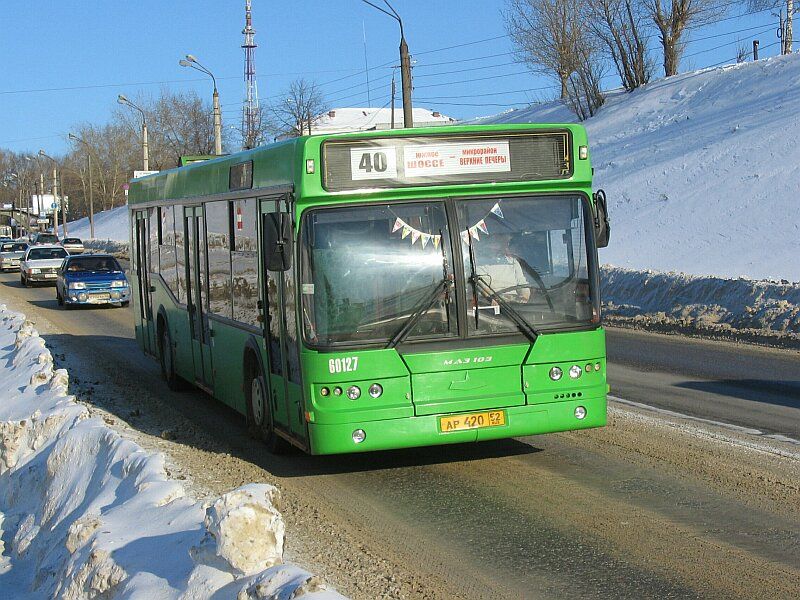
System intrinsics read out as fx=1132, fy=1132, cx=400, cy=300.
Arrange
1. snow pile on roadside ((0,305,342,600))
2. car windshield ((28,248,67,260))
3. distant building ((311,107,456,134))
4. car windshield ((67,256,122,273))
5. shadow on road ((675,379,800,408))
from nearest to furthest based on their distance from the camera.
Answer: snow pile on roadside ((0,305,342,600)) → shadow on road ((675,379,800,408)) → car windshield ((67,256,122,273)) → car windshield ((28,248,67,260)) → distant building ((311,107,456,134))

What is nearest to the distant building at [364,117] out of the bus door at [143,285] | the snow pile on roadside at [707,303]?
the snow pile on roadside at [707,303]

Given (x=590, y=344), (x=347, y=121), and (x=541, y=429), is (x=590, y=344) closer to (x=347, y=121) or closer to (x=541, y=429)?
(x=541, y=429)

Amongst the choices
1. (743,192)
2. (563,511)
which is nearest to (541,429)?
(563,511)

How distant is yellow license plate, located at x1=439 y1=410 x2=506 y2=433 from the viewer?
29.3 feet

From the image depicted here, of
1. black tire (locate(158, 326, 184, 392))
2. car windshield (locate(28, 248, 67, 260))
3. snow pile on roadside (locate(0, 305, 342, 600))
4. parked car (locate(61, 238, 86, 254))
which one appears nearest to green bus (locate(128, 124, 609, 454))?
snow pile on roadside (locate(0, 305, 342, 600))

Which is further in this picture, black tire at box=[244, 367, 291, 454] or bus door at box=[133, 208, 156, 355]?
bus door at box=[133, 208, 156, 355]

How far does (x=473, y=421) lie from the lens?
29.6 feet

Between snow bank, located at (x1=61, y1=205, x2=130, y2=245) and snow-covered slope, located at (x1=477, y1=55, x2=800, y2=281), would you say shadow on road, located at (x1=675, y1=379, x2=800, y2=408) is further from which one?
snow bank, located at (x1=61, y1=205, x2=130, y2=245)

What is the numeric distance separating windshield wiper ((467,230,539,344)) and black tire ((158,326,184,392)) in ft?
22.6

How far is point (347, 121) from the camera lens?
123000 mm

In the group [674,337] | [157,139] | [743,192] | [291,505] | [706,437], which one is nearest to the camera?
[291,505]

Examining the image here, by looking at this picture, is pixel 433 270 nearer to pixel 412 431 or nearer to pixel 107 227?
pixel 412 431

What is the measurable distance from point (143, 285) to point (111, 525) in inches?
388

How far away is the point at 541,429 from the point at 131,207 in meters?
10.3
